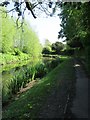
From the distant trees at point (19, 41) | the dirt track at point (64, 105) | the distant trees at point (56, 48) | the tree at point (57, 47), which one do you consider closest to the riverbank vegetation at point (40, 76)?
the distant trees at point (19, 41)

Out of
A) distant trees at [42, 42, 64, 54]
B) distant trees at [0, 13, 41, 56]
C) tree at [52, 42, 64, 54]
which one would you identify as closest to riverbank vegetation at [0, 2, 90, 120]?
distant trees at [0, 13, 41, 56]

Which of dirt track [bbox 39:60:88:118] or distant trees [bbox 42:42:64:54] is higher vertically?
distant trees [bbox 42:42:64:54]

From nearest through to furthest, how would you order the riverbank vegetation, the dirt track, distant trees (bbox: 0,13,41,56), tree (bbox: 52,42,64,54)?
1. the dirt track
2. the riverbank vegetation
3. distant trees (bbox: 0,13,41,56)
4. tree (bbox: 52,42,64,54)

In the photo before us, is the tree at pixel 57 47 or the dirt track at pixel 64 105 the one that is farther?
the tree at pixel 57 47

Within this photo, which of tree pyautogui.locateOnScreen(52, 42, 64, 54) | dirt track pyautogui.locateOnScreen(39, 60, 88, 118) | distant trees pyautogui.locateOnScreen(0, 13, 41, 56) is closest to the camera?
dirt track pyautogui.locateOnScreen(39, 60, 88, 118)

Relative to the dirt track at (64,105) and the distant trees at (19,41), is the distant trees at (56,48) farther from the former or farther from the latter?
the dirt track at (64,105)

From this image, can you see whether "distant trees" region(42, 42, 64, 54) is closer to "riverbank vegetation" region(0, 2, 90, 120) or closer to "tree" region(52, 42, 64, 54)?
"tree" region(52, 42, 64, 54)

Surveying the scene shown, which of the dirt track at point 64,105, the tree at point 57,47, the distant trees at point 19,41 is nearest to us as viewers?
the dirt track at point 64,105

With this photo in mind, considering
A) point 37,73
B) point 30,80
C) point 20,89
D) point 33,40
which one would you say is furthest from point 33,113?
point 33,40

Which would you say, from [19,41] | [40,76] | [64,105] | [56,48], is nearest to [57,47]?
[56,48]

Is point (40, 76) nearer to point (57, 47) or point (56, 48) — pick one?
point (56, 48)

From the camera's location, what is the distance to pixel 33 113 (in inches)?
364

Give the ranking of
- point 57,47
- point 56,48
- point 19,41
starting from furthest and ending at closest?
point 57,47 < point 56,48 < point 19,41

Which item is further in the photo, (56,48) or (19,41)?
(56,48)
